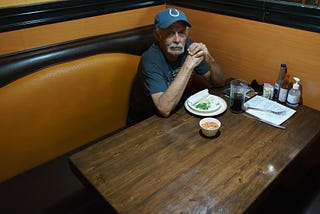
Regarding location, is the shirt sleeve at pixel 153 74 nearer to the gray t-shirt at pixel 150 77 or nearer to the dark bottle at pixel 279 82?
the gray t-shirt at pixel 150 77

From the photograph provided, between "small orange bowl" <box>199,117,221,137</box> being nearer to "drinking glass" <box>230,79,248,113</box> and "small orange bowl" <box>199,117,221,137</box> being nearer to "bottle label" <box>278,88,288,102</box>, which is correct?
"drinking glass" <box>230,79,248,113</box>

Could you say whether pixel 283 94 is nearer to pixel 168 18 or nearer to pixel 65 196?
pixel 168 18

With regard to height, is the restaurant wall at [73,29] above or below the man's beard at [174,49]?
above

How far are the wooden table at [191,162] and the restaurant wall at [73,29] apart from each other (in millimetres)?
812

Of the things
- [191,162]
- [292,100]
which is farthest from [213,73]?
[191,162]

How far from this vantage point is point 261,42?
1688mm

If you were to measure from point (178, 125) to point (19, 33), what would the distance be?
105 cm

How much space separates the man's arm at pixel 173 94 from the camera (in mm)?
1414

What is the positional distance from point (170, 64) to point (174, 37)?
0.62 feet

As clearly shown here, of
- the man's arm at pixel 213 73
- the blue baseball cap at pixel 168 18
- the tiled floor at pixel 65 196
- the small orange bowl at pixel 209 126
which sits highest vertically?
the blue baseball cap at pixel 168 18

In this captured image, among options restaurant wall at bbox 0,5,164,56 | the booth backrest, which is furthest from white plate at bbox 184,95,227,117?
restaurant wall at bbox 0,5,164,56

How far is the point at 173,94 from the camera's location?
4.75ft

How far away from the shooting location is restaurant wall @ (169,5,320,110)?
1510mm

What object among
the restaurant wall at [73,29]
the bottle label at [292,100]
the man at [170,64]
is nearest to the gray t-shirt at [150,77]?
the man at [170,64]
